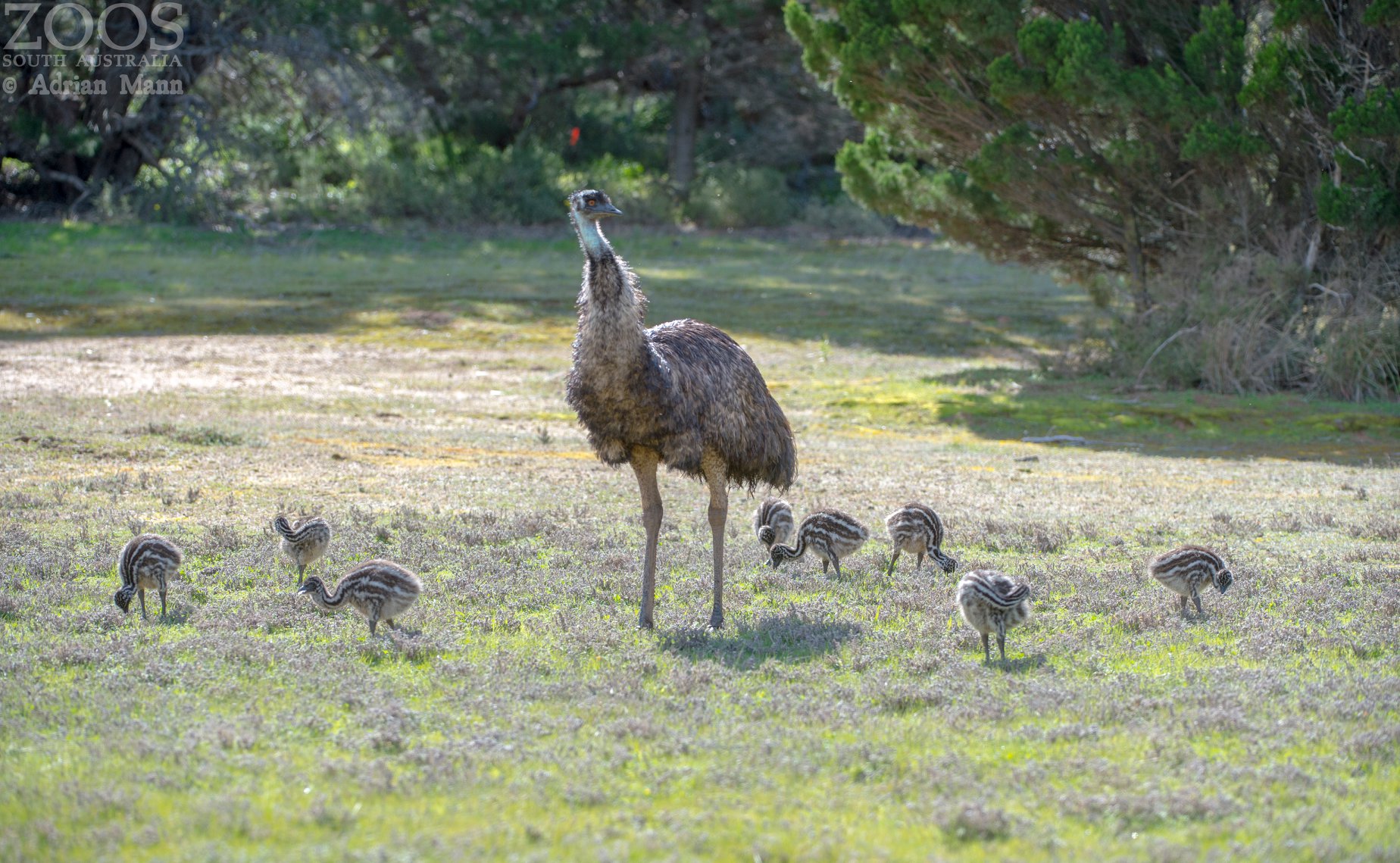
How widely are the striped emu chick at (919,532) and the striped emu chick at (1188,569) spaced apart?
1595mm

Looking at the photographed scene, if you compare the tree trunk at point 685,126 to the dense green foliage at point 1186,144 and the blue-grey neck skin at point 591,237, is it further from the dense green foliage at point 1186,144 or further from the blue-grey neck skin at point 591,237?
the blue-grey neck skin at point 591,237

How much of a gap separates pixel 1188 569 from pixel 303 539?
18.4ft

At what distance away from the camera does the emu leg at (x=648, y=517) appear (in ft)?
28.2

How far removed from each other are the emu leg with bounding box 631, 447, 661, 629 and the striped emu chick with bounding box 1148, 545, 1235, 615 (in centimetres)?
314

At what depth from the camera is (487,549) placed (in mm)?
10617

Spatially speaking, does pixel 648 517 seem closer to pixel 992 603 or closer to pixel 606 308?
pixel 606 308

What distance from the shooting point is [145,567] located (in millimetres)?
8297

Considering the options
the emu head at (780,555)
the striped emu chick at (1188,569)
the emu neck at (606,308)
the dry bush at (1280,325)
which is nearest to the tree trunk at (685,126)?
the dry bush at (1280,325)

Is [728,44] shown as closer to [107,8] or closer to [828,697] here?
[107,8]

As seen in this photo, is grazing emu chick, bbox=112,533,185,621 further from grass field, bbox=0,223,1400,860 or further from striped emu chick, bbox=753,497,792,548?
striped emu chick, bbox=753,497,792,548

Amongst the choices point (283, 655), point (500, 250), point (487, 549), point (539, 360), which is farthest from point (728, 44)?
point (283, 655)

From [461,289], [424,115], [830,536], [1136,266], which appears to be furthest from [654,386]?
[424,115]

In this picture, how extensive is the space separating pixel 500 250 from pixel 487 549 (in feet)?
81.4

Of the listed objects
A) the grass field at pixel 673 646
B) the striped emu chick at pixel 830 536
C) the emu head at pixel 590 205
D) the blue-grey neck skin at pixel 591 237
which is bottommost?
the grass field at pixel 673 646
